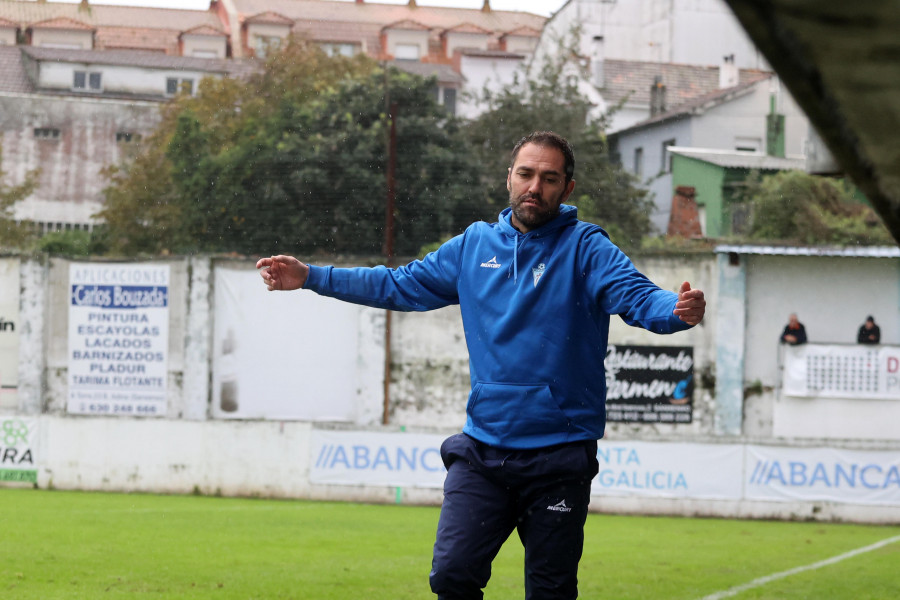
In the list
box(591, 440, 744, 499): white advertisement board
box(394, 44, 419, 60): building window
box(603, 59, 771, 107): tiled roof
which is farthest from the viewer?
box(394, 44, 419, 60): building window

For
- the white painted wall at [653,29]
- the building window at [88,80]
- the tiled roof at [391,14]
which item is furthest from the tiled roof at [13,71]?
the tiled roof at [391,14]

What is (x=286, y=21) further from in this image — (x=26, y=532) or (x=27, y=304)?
(x=26, y=532)

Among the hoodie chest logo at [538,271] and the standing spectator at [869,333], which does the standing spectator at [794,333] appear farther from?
the hoodie chest logo at [538,271]

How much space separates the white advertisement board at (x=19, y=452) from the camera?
59.9 feet

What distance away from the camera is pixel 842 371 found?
22.4 m

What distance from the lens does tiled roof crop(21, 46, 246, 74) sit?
6072 centimetres

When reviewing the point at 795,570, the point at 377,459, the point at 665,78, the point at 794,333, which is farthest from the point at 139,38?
the point at 795,570

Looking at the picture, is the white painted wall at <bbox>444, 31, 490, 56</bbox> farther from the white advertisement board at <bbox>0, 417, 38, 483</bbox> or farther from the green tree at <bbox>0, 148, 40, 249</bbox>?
the white advertisement board at <bbox>0, 417, 38, 483</bbox>

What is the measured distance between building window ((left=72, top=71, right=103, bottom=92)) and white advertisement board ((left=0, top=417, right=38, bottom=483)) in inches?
1747

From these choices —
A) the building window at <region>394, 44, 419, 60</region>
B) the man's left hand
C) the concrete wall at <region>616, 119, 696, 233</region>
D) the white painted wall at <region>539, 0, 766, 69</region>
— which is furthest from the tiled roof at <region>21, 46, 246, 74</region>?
the man's left hand

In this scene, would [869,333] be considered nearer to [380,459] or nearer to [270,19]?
[380,459]

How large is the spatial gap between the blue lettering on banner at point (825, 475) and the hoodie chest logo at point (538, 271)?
539 inches

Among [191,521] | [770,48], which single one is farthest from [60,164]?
[770,48]

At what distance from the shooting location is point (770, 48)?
120cm
